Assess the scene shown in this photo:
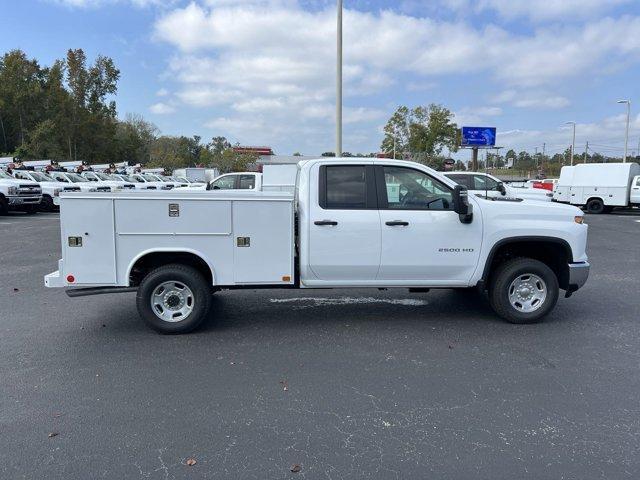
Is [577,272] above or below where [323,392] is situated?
above

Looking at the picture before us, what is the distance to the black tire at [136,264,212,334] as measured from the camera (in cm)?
550

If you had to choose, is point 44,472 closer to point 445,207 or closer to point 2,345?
point 2,345

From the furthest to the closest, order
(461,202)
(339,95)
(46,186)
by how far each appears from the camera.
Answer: (46,186) < (339,95) < (461,202)

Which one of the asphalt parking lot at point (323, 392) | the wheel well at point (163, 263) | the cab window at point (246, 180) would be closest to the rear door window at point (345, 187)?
the asphalt parking lot at point (323, 392)

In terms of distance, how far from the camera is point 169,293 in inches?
221

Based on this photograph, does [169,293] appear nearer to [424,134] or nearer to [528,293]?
[528,293]

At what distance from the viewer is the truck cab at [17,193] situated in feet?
68.0

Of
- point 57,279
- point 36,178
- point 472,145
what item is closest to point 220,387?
point 57,279

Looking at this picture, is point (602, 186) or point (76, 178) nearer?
point (602, 186)

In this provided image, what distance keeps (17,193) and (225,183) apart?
9.42 metres

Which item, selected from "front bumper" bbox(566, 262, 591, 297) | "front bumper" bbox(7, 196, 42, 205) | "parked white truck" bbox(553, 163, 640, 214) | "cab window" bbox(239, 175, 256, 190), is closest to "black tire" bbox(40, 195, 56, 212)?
"front bumper" bbox(7, 196, 42, 205)

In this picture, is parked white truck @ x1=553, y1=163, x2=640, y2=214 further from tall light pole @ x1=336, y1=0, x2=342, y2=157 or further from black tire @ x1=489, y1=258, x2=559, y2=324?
black tire @ x1=489, y1=258, x2=559, y2=324

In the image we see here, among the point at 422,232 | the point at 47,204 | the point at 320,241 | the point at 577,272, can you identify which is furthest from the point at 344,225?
the point at 47,204

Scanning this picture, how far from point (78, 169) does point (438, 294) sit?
30711mm
